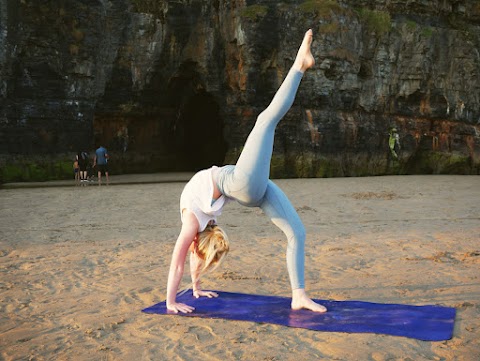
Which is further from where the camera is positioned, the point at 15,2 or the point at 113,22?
the point at 113,22

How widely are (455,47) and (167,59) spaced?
1338 cm

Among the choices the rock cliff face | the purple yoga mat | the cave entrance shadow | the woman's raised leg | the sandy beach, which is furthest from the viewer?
the cave entrance shadow

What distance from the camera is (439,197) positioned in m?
15.4

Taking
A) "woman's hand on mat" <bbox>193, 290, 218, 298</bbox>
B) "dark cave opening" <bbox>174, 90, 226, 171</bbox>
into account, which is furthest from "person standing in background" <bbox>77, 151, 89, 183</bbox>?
"woman's hand on mat" <bbox>193, 290, 218, 298</bbox>

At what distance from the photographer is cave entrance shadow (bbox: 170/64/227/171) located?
2704 cm

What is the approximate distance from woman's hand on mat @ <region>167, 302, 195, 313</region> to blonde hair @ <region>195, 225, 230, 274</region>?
Result: 405 mm

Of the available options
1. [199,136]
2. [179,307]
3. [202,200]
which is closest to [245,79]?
[199,136]

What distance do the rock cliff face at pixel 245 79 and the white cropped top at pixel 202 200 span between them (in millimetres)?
17985

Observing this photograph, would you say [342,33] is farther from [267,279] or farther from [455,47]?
[267,279]

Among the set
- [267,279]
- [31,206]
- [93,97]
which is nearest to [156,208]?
[31,206]

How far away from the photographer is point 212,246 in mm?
5246

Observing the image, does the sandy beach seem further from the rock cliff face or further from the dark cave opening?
the dark cave opening

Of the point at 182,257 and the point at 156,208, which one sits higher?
the point at 182,257

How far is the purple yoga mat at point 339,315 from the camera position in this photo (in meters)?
4.52
